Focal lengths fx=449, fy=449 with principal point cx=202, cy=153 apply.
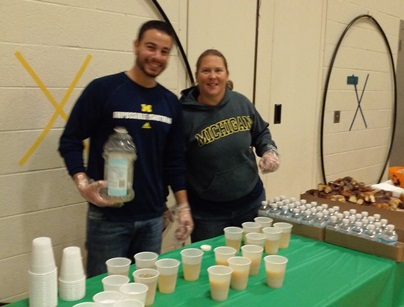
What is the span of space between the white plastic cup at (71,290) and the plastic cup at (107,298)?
0.36 ft

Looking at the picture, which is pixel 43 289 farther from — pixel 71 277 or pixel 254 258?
pixel 254 258

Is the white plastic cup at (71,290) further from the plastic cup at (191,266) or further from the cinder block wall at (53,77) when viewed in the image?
the cinder block wall at (53,77)

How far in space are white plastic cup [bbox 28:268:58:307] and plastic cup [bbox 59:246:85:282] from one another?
0.18ft

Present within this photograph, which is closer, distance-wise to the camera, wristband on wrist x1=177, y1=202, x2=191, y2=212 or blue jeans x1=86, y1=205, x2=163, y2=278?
blue jeans x1=86, y1=205, x2=163, y2=278

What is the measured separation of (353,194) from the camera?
242 centimetres

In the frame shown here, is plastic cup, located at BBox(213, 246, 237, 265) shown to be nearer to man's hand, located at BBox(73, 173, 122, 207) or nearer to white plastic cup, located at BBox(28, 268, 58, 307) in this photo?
man's hand, located at BBox(73, 173, 122, 207)

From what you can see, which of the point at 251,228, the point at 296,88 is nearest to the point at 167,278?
the point at 251,228

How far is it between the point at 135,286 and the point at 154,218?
72 cm

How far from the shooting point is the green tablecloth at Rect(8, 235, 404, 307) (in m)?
1.36

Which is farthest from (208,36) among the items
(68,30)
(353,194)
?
(353,194)

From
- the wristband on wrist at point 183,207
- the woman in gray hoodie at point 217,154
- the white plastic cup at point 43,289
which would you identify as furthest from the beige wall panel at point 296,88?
the white plastic cup at point 43,289

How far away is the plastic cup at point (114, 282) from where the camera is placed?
1295mm

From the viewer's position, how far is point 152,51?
187 cm

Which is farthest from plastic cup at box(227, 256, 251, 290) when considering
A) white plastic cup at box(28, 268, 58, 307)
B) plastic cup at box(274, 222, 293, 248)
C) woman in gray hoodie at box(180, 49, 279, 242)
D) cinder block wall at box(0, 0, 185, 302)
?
cinder block wall at box(0, 0, 185, 302)
